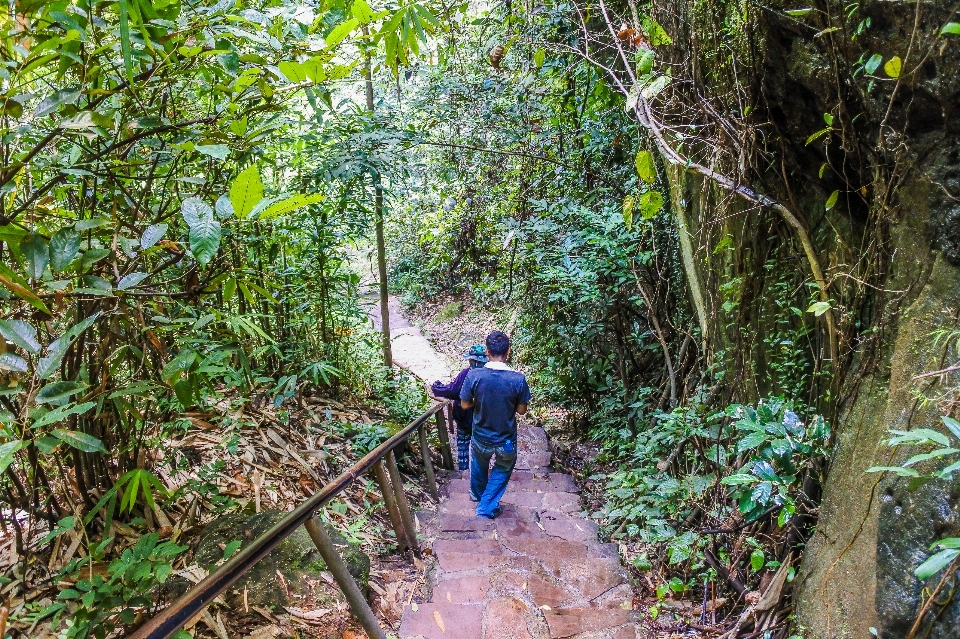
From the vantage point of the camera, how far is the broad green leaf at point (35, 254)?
1.28 m

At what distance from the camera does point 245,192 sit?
1.35 metres

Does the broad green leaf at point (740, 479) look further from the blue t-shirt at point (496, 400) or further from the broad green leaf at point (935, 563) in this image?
the blue t-shirt at point (496, 400)

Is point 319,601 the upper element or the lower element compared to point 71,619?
lower

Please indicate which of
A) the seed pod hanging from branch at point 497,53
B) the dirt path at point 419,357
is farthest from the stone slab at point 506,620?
the dirt path at point 419,357

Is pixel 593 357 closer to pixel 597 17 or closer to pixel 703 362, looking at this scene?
pixel 703 362

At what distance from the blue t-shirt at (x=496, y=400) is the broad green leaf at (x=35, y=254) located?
11.7 feet

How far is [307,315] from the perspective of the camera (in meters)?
5.14

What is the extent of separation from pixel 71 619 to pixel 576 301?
15.4 ft

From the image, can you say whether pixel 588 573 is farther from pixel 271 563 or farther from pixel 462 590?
pixel 271 563

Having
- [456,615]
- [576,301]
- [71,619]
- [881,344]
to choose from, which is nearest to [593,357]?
[576,301]

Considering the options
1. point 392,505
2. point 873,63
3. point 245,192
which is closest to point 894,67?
point 873,63

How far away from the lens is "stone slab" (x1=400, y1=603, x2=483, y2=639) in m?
2.80

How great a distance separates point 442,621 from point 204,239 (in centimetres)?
243

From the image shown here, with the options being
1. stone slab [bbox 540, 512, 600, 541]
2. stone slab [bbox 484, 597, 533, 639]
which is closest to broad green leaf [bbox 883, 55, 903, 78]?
stone slab [bbox 484, 597, 533, 639]
